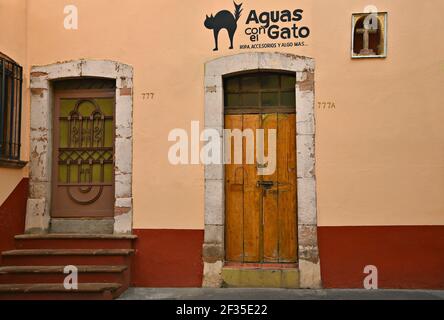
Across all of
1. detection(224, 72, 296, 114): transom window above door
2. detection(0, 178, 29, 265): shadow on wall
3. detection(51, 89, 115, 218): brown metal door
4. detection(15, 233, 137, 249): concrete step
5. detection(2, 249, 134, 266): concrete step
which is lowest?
detection(2, 249, 134, 266): concrete step

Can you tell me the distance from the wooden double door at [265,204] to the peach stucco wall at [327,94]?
41cm

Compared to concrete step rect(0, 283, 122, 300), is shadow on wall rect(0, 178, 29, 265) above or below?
above

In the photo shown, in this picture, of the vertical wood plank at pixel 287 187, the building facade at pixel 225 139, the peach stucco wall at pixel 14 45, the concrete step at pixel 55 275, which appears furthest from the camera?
the vertical wood plank at pixel 287 187

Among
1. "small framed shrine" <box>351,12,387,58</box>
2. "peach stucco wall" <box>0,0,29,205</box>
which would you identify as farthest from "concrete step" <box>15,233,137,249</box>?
"small framed shrine" <box>351,12,387,58</box>

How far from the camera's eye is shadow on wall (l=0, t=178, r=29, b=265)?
5.78 m

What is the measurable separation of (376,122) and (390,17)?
4.61 feet

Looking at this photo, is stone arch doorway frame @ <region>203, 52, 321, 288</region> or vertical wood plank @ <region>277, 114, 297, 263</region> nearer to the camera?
stone arch doorway frame @ <region>203, 52, 321, 288</region>

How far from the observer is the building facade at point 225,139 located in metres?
5.69

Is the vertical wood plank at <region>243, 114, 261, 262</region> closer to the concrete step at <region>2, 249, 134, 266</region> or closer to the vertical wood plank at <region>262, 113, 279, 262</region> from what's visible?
the vertical wood plank at <region>262, 113, 279, 262</region>

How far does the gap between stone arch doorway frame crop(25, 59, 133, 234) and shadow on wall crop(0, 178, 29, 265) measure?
0.07 meters

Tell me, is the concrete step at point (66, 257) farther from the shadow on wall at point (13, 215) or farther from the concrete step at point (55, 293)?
the concrete step at point (55, 293)

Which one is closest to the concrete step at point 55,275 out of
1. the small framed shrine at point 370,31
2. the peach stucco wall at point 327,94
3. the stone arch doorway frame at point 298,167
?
the peach stucco wall at point 327,94


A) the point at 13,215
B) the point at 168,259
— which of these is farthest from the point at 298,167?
the point at 13,215

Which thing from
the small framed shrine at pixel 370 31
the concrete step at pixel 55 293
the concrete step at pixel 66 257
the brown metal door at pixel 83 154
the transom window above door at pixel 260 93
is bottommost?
the concrete step at pixel 55 293
